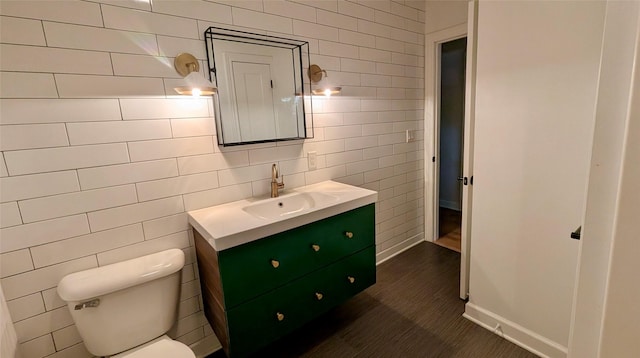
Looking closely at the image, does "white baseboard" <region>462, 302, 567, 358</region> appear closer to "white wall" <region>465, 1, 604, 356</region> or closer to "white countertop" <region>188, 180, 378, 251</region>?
"white wall" <region>465, 1, 604, 356</region>

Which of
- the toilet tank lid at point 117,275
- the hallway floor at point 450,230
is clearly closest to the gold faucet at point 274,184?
the toilet tank lid at point 117,275

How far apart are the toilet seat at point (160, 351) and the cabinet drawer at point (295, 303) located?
0.69ft

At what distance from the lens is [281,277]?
1540mm

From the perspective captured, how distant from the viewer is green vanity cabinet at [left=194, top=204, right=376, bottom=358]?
55.1 inches

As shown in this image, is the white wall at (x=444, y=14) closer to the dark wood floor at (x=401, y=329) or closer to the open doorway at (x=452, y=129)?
the open doorway at (x=452, y=129)

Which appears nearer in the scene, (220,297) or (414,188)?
(220,297)

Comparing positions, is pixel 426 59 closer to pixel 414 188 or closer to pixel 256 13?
pixel 414 188

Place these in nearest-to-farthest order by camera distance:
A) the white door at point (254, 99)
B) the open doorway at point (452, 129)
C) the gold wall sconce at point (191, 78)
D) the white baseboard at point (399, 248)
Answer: the gold wall sconce at point (191, 78)
the white door at point (254, 99)
the white baseboard at point (399, 248)
the open doorway at point (452, 129)

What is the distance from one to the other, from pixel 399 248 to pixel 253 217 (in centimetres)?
194

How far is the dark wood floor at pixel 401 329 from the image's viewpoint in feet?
5.91

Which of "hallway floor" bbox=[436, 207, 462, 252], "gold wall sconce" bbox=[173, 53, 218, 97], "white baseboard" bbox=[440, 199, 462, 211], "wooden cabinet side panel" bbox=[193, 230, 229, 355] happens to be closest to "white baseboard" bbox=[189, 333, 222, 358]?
"wooden cabinet side panel" bbox=[193, 230, 229, 355]

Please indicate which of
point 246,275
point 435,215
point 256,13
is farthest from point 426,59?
point 246,275

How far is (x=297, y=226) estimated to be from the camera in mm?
1557

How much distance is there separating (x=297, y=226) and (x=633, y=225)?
1.30 metres
